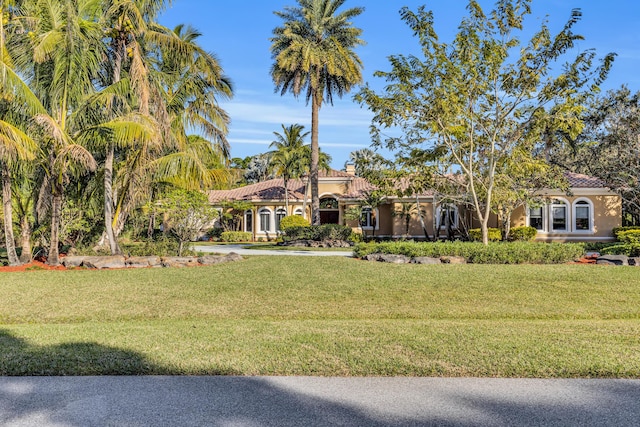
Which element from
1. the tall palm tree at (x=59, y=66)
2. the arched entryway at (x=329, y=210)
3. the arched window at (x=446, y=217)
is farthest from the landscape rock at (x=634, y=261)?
the arched entryway at (x=329, y=210)

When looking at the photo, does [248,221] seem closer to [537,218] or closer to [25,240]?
[537,218]

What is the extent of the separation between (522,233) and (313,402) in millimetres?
23508

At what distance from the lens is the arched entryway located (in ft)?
108

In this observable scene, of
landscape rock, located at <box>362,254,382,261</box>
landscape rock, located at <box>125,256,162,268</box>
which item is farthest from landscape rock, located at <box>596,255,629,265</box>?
landscape rock, located at <box>125,256,162,268</box>

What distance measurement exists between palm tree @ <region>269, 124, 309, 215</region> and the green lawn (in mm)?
17452

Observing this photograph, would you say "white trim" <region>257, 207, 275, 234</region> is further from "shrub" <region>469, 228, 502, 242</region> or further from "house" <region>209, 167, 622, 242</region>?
"shrub" <region>469, 228, 502, 242</region>

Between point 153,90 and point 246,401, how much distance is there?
14112 mm

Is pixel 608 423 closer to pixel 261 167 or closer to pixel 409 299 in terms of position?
pixel 409 299

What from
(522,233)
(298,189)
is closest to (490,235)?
(522,233)

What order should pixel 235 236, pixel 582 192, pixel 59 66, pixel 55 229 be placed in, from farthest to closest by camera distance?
1. pixel 235 236
2. pixel 582 192
3. pixel 55 229
4. pixel 59 66

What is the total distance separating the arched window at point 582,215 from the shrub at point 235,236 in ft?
65.7

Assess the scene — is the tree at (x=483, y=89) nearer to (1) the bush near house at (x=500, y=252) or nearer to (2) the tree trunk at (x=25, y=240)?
(1) the bush near house at (x=500, y=252)

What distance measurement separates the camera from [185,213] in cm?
1622

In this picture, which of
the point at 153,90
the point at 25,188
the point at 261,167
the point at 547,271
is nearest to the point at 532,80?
the point at 547,271
